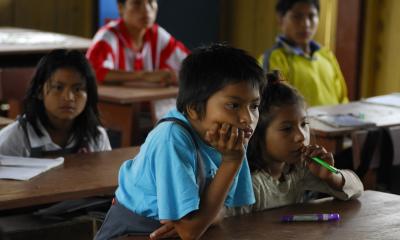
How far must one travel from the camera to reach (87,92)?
322 cm

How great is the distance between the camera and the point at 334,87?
4746 millimetres

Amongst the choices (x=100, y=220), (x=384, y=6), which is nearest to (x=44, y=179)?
(x=100, y=220)

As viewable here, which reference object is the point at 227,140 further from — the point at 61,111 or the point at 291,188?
the point at 61,111

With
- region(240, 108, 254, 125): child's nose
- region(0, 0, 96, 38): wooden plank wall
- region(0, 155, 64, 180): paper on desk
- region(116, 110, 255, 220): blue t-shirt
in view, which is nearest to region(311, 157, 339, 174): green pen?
region(116, 110, 255, 220): blue t-shirt

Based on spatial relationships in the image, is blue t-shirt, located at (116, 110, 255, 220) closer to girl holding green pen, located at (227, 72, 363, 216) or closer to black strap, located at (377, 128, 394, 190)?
girl holding green pen, located at (227, 72, 363, 216)

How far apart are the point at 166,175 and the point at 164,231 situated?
13cm

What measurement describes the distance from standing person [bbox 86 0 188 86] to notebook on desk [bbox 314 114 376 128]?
3.67 ft

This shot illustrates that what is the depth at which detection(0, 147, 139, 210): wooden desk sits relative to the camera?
7.67ft

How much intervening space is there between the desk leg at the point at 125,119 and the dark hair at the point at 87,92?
1138 mm

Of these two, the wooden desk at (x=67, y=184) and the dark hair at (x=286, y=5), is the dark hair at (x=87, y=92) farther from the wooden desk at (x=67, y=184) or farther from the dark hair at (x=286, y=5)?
the dark hair at (x=286, y=5)

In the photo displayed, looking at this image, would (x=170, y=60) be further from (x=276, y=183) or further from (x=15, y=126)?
(x=276, y=183)

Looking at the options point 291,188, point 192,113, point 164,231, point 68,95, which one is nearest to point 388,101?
point 68,95

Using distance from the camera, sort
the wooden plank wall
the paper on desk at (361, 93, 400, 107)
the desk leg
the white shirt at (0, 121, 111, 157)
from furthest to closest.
A: 1. the wooden plank wall
2. the desk leg
3. the paper on desk at (361, 93, 400, 107)
4. the white shirt at (0, 121, 111, 157)

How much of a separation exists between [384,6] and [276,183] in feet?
11.5
